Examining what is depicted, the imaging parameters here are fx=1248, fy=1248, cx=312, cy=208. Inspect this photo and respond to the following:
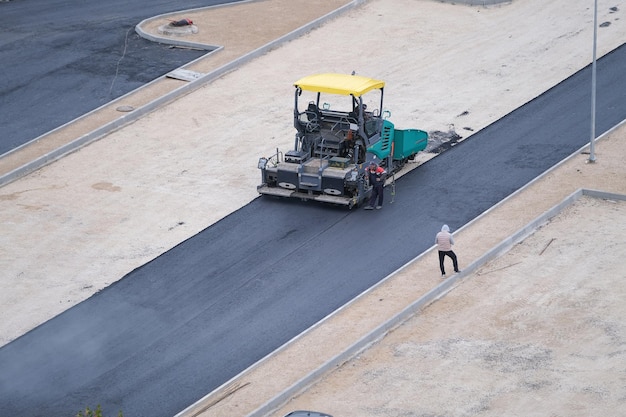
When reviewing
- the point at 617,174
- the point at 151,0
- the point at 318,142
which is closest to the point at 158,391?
the point at 318,142

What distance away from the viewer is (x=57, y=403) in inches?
962

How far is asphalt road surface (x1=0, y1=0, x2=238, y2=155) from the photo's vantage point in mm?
40125

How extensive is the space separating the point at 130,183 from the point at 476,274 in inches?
431

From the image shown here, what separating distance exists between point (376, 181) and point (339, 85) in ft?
9.53

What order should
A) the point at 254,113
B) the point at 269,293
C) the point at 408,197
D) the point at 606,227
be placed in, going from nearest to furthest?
the point at 269,293 → the point at 606,227 → the point at 408,197 → the point at 254,113

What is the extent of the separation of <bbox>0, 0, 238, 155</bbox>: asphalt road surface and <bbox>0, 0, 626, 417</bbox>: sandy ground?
225 cm

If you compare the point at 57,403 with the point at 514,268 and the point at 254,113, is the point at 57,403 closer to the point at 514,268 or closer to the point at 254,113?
the point at 514,268

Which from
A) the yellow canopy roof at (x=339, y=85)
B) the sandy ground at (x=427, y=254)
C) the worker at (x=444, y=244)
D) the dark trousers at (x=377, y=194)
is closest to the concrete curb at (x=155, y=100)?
the sandy ground at (x=427, y=254)

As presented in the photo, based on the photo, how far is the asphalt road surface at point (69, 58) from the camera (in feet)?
132

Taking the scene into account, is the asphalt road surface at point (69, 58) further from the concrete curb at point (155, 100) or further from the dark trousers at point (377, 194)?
the dark trousers at point (377, 194)

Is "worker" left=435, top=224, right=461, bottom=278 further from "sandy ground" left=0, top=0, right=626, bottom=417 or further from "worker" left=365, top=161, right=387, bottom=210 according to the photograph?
"worker" left=365, top=161, right=387, bottom=210

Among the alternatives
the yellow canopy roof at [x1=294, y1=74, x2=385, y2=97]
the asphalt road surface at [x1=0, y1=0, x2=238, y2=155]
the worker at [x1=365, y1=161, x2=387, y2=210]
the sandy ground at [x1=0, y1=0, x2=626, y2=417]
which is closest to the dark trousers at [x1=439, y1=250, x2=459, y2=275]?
the sandy ground at [x1=0, y1=0, x2=626, y2=417]

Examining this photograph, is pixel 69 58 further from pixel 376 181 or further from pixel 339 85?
pixel 376 181

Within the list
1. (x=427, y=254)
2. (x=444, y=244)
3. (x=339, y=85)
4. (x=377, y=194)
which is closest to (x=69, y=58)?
(x=339, y=85)
